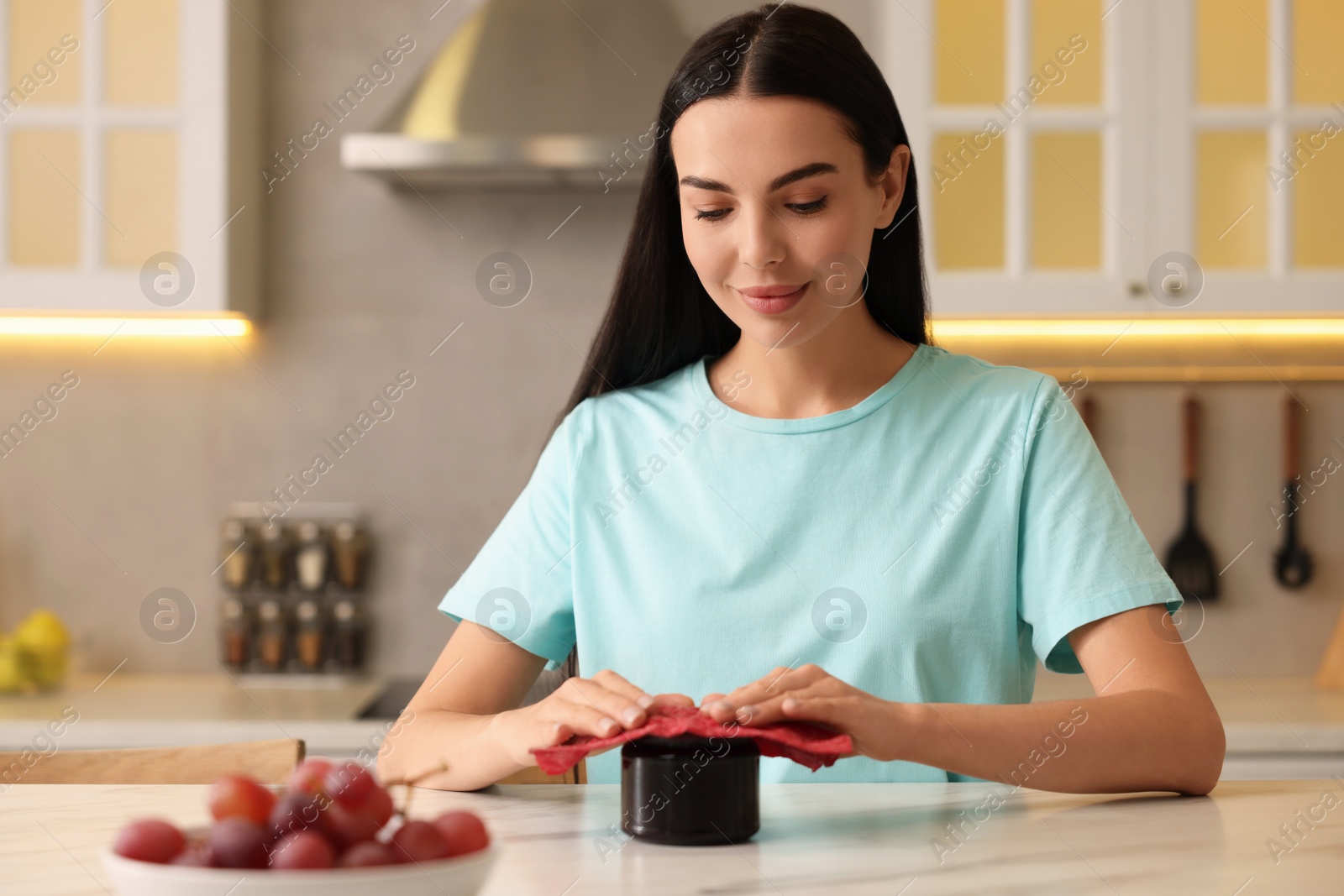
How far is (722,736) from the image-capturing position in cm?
76

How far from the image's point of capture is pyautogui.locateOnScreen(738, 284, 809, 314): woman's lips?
1.13 meters

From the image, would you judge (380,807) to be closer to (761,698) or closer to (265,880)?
(265,880)

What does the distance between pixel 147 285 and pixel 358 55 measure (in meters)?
0.68

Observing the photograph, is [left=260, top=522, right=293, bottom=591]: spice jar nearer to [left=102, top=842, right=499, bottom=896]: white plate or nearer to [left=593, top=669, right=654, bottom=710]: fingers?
[left=593, top=669, right=654, bottom=710]: fingers

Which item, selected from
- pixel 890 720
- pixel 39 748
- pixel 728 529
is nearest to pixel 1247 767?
pixel 728 529

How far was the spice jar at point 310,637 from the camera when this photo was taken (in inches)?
95.4

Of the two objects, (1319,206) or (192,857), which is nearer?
(192,857)

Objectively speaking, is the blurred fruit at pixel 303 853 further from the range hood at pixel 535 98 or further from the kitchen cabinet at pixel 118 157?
the kitchen cabinet at pixel 118 157

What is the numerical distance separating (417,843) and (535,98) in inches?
71.0

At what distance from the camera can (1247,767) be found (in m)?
1.95

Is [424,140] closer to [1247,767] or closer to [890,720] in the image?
[890,720]

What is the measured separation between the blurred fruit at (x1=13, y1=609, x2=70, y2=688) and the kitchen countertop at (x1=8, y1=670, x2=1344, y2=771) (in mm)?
38

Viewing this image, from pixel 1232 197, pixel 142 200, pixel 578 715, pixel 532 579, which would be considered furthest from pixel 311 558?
pixel 1232 197

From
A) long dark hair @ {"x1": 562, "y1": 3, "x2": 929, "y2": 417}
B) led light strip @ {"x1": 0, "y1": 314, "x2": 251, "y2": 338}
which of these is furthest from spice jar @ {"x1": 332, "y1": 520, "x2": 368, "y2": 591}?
long dark hair @ {"x1": 562, "y1": 3, "x2": 929, "y2": 417}
